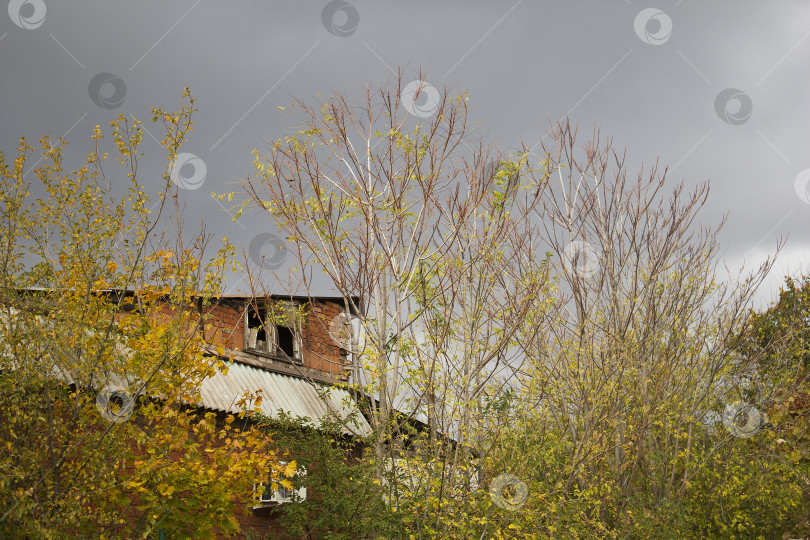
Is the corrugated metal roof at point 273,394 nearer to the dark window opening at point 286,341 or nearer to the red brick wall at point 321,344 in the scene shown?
the red brick wall at point 321,344

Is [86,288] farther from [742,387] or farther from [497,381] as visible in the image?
[742,387]

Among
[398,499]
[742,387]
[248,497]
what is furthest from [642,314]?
[248,497]

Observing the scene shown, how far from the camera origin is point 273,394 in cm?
1370

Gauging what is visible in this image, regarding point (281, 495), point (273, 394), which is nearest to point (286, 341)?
point (273, 394)

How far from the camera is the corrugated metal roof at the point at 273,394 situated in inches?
462

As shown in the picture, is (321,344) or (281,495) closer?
(281,495)

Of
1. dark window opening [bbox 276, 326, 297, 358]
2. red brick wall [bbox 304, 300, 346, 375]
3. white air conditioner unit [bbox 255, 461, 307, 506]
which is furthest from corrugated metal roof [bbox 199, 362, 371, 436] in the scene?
dark window opening [bbox 276, 326, 297, 358]

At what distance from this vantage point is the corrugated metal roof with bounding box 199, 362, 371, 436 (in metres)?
11.7

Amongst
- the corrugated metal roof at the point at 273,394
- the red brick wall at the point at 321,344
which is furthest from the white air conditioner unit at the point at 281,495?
the red brick wall at the point at 321,344

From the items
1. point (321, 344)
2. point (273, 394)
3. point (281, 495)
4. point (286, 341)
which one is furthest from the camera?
point (286, 341)

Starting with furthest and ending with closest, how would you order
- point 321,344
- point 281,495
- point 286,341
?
point 286,341 < point 321,344 < point 281,495

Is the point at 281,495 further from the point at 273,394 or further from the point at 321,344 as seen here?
the point at 321,344

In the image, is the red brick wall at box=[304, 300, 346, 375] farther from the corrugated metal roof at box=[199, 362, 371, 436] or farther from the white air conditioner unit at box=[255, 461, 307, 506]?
the white air conditioner unit at box=[255, 461, 307, 506]

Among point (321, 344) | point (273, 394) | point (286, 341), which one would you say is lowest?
point (273, 394)
